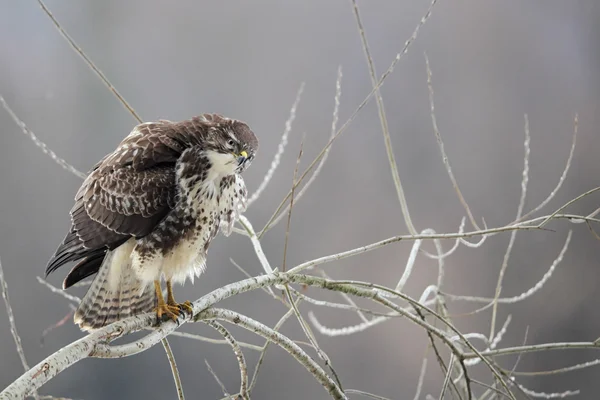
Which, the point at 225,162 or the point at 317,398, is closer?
the point at 225,162

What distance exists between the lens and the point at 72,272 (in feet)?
5.21

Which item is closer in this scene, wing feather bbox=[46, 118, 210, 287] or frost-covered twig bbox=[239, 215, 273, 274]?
wing feather bbox=[46, 118, 210, 287]

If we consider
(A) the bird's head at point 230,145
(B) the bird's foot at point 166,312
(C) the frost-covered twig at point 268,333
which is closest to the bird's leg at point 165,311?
(B) the bird's foot at point 166,312

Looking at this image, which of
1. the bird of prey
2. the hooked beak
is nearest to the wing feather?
the bird of prey

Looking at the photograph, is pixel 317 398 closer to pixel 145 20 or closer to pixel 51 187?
pixel 51 187

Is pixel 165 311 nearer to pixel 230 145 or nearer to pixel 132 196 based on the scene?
pixel 132 196

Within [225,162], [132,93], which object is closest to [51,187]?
[132,93]

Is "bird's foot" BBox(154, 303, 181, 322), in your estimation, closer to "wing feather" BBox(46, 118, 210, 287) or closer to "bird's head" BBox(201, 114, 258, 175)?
"wing feather" BBox(46, 118, 210, 287)

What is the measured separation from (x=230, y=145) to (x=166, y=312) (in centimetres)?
44

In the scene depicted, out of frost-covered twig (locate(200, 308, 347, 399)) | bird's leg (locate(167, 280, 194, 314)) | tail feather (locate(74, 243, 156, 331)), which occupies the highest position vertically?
tail feather (locate(74, 243, 156, 331))

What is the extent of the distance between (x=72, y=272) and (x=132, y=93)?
1.57m

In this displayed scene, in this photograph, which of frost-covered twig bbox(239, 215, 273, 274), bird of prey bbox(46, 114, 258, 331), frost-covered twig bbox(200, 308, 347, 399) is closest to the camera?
frost-covered twig bbox(200, 308, 347, 399)

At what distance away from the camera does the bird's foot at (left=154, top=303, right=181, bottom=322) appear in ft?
5.09

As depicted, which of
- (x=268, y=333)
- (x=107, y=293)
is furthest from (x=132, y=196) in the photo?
(x=268, y=333)
